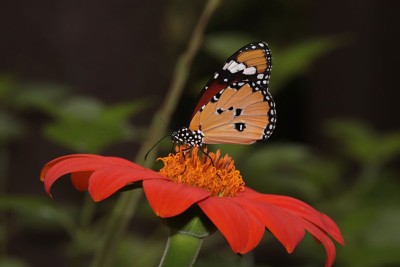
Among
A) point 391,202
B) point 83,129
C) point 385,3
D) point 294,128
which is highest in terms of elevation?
point 385,3

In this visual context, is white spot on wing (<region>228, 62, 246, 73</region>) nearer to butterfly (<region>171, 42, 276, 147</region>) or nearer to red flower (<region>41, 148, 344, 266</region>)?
butterfly (<region>171, 42, 276, 147</region>)

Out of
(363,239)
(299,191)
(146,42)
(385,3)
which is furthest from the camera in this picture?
(385,3)

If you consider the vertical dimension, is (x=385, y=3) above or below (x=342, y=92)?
above

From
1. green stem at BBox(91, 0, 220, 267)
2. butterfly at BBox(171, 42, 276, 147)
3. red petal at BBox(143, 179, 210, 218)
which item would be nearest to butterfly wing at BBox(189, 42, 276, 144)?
butterfly at BBox(171, 42, 276, 147)

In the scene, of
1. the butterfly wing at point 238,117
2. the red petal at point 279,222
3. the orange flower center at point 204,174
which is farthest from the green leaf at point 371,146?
the red petal at point 279,222

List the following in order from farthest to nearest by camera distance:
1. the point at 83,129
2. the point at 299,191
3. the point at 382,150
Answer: the point at 382,150, the point at 299,191, the point at 83,129

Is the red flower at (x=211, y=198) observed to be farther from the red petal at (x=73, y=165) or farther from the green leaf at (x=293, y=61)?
the green leaf at (x=293, y=61)

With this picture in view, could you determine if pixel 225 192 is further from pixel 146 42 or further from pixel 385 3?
pixel 385 3

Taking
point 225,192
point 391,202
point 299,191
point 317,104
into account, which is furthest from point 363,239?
point 317,104

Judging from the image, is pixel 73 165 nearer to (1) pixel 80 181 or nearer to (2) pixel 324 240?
(1) pixel 80 181
